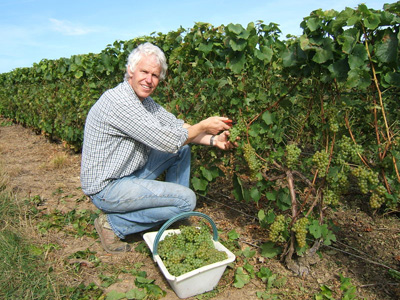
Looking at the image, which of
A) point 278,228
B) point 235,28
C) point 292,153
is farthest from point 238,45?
point 278,228

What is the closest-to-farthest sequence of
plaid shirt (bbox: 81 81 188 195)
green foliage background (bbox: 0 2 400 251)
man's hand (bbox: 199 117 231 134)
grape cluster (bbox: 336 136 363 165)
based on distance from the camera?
green foliage background (bbox: 0 2 400 251) < grape cluster (bbox: 336 136 363 165) < plaid shirt (bbox: 81 81 188 195) < man's hand (bbox: 199 117 231 134)

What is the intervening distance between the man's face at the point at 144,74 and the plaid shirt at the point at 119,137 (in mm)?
66

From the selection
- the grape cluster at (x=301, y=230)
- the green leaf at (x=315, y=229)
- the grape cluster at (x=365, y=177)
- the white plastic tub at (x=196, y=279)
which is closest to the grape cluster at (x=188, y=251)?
the white plastic tub at (x=196, y=279)

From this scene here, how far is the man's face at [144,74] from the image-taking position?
271cm

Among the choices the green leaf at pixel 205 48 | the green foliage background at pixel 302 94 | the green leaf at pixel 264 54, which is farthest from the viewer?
the green leaf at pixel 205 48

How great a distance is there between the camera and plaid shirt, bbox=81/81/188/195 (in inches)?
99.3

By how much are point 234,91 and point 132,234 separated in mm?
1666

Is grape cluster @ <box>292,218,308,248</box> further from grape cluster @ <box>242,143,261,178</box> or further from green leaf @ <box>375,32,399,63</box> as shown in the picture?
green leaf @ <box>375,32,399,63</box>

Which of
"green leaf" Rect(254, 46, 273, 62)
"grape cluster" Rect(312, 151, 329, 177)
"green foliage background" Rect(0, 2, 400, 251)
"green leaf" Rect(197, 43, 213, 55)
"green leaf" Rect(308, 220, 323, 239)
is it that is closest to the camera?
"green foliage background" Rect(0, 2, 400, 251)

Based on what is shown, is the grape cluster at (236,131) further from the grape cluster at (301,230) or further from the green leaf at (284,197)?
the grape cluster at (301,230)

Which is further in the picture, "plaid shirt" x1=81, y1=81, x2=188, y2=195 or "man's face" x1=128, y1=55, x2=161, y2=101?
"man's face" x1=128, y1=55, x2=161, y2=101

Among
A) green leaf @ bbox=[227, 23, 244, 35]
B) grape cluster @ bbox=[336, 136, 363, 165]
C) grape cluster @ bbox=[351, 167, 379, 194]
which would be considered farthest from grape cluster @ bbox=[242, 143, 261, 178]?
green leaf @ bbox=[227, 23, 244, 35]

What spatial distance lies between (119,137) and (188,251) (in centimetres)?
106

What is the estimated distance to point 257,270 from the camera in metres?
2.55
